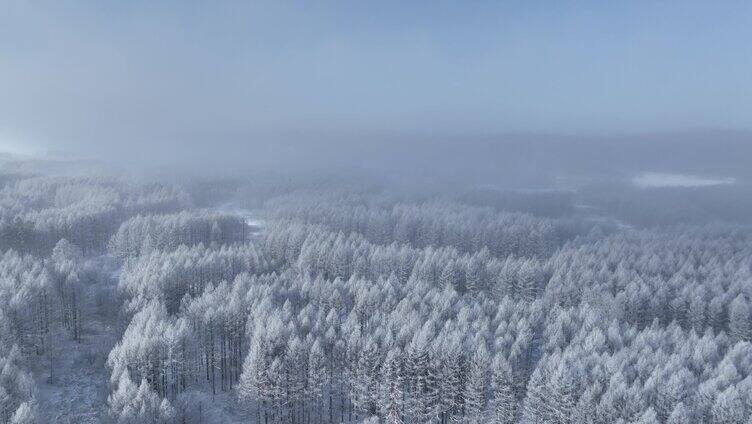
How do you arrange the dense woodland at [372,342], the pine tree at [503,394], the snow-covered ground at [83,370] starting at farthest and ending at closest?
the pine tree at [503,394] → the snow-covered ground at [83,370] → the dense woodland at [372,342]

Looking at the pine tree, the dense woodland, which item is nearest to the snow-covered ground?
the dense woodland

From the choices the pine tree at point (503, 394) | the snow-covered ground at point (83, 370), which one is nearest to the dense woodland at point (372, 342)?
the pine tree at point (503, 394)

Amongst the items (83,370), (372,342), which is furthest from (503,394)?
(83,370)

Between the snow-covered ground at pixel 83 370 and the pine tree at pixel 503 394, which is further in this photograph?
the pine tree at pixel 503 394

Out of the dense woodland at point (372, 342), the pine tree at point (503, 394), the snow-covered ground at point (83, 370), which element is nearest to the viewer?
the dense woodland at point (372, 342)

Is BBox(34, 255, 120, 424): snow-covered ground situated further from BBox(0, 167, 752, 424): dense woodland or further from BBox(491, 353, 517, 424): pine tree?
BBox(491, 353, 517, 424): pine tree

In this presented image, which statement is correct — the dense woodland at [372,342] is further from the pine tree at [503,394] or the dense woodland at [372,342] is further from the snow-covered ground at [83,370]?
the snow-covered ground at [83,370]

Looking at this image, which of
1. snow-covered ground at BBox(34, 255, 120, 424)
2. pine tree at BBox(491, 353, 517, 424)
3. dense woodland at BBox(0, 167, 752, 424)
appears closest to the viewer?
dense woodland at BBox(0, 167, 752, 424)

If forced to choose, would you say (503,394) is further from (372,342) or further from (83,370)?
(83,370)

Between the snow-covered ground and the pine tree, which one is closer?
the snow-covered ground

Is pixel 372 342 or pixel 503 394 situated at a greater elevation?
pixel 372 342

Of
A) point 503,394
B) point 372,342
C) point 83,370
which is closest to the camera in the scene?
point 503,394
